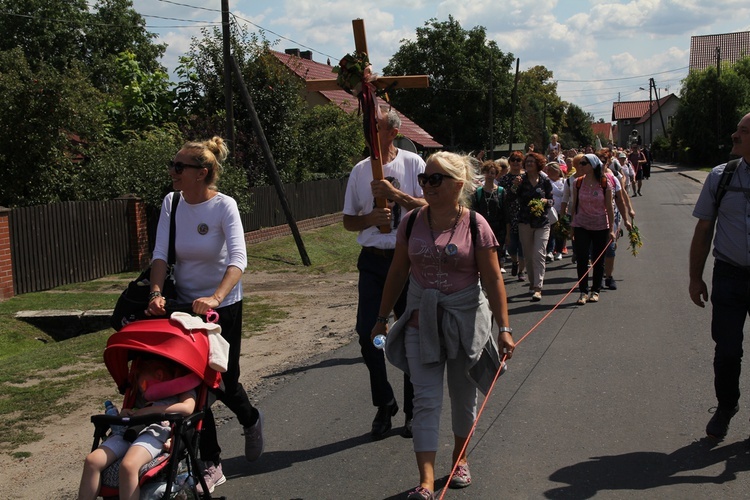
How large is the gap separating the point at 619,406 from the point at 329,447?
2.20 meters

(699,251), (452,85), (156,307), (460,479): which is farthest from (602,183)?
(452,85)

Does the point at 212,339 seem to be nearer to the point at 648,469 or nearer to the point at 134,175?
the point at 648,469

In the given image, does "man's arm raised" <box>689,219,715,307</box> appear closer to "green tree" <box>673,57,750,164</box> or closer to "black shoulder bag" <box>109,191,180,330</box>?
"black shoulder bag" <box>109,191,180,330</box>

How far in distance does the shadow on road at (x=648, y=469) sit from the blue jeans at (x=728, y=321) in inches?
13.6

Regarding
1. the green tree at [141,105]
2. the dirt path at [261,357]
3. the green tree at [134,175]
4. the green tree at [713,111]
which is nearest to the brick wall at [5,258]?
the dirt path at [261,357]

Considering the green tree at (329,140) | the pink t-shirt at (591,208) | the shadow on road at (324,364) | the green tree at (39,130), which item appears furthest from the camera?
the green tree at (329,140)

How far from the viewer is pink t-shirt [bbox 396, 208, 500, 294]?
450cm

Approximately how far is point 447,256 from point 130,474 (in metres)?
1.87

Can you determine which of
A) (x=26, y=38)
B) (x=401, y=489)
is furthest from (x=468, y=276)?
(x=26, y=38)

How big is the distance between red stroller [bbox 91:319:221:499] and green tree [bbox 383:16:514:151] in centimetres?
6140

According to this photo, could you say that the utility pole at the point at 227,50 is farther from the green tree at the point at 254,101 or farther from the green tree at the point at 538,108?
the green tree at the point at 538,108

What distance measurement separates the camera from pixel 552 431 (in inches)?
228

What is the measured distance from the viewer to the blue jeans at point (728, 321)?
531 centimetres

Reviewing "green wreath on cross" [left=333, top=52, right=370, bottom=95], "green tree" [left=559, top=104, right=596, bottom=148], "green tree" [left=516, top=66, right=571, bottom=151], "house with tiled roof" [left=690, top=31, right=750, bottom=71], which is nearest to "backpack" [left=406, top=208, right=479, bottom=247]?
"green wreath on cross" [left=333, top=52, right=370, bottom=95]
